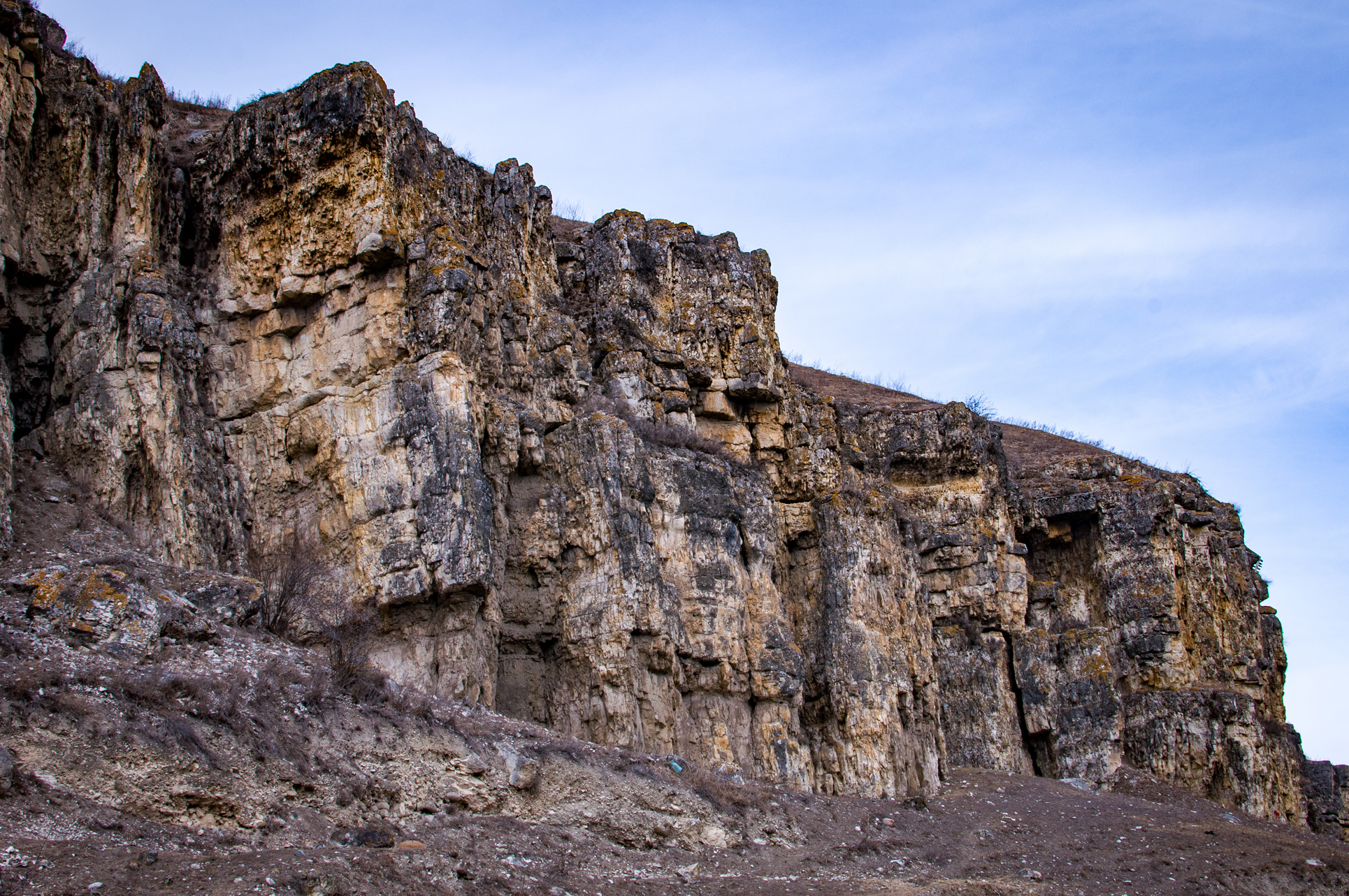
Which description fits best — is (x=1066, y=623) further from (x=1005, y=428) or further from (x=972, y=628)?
(x=1005, y=428)

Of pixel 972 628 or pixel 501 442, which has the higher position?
pixel 501 442

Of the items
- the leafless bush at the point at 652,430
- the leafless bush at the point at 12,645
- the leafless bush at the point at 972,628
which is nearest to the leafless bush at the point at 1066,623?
the leafless bush at the point at 972,628

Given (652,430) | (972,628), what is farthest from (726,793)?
(972,628)

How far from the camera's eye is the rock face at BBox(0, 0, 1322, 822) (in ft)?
70.4

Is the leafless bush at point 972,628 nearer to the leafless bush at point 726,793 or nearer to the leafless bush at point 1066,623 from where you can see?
the leafless bush at point 1066,623

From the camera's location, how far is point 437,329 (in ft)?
74.9

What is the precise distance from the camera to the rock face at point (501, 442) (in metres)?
21.5

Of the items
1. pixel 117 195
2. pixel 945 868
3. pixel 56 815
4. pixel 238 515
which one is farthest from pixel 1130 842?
pixel 117 195

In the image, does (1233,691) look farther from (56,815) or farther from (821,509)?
(56,815)

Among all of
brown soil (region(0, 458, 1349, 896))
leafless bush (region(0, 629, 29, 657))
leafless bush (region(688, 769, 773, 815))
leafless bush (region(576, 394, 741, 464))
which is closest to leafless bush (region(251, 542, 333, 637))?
brown soil (region(0, 458, 1349, 896))

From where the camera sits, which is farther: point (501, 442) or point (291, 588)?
point (501, 442)

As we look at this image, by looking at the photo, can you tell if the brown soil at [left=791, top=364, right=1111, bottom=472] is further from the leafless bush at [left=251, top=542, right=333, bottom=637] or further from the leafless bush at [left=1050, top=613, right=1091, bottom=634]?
the leafless bush at [left=251, top=542, right=333, bottom=637]

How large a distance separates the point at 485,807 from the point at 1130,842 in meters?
14.3

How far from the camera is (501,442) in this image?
23.6 metres
